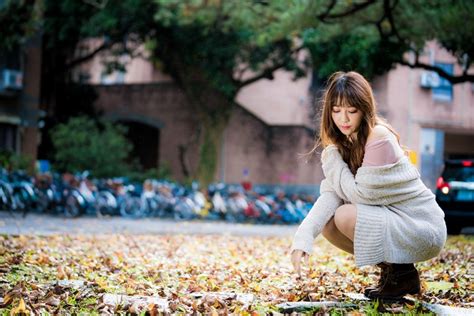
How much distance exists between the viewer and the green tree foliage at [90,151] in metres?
Answer: 23.7

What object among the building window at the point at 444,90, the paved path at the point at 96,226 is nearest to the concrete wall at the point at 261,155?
the building window at the point at 444,90

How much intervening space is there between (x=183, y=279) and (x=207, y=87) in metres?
20.2

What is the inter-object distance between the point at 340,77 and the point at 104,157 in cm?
1958

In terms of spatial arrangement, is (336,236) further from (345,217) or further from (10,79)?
(10,79)

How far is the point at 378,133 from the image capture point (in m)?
4.79

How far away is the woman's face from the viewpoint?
481cm

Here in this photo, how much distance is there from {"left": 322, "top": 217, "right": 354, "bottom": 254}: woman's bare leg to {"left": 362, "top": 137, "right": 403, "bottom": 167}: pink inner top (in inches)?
19.4

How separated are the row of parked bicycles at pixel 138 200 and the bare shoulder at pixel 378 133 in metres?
13.2

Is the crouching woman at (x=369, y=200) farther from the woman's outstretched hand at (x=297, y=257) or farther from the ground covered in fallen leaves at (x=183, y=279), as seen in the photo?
the ground covered in fallen leaves at (x=183, y=279)

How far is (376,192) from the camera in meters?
4.66

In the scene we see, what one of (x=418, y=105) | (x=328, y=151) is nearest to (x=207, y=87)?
(x=418, y=105)

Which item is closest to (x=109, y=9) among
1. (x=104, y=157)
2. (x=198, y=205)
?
(x=104, y=157)

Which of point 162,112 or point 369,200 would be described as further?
point 162,112

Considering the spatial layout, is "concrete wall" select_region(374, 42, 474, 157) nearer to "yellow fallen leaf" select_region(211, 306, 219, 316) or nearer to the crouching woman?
the crouching woman
